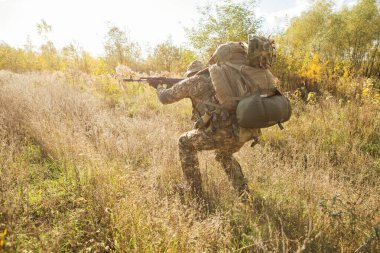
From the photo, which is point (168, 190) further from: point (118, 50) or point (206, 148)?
point (118, 50)

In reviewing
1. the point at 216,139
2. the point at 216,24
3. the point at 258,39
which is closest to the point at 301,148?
the point at 216,139

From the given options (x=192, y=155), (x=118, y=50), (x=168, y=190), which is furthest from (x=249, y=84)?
(x=118, y=50)

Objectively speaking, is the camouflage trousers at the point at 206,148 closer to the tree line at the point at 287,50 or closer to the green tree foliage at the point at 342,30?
the tree line at the point at 287,50

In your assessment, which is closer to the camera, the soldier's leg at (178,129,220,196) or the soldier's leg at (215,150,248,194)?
the soldier's leg at (178,129,220,196)

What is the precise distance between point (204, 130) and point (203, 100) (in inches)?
14.3

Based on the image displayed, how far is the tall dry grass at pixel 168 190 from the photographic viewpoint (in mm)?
1928

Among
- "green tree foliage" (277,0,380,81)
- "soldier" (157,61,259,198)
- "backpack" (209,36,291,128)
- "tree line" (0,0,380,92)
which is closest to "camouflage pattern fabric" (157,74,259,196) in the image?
"soldier" (157,61,259,198)

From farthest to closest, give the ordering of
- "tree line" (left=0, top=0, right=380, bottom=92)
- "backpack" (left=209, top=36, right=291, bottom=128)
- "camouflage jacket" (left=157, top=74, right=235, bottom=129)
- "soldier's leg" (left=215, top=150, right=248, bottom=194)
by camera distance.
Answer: "tree line" (left=0, top=0, right=380, bottom=92), "soldier's leg" (left=215, top=150, right=248, bottom=194), "camouflage jacket" (left=157, top=74, right=235, bottom=129), "backpack" (left=209, top=36, right=291, bottom=128)

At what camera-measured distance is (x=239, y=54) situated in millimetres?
2615

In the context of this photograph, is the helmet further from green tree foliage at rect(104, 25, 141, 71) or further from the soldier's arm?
green tree foliage at rect(104, 25, 141, 71)

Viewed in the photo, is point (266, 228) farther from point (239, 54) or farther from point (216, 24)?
point (216, 24)

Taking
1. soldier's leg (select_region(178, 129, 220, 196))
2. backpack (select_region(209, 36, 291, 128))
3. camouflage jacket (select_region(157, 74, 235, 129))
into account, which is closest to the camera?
backpack (select_region(209, 36, 291, 128))

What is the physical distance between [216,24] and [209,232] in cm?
859

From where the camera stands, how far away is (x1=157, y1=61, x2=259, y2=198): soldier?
2614 mm
